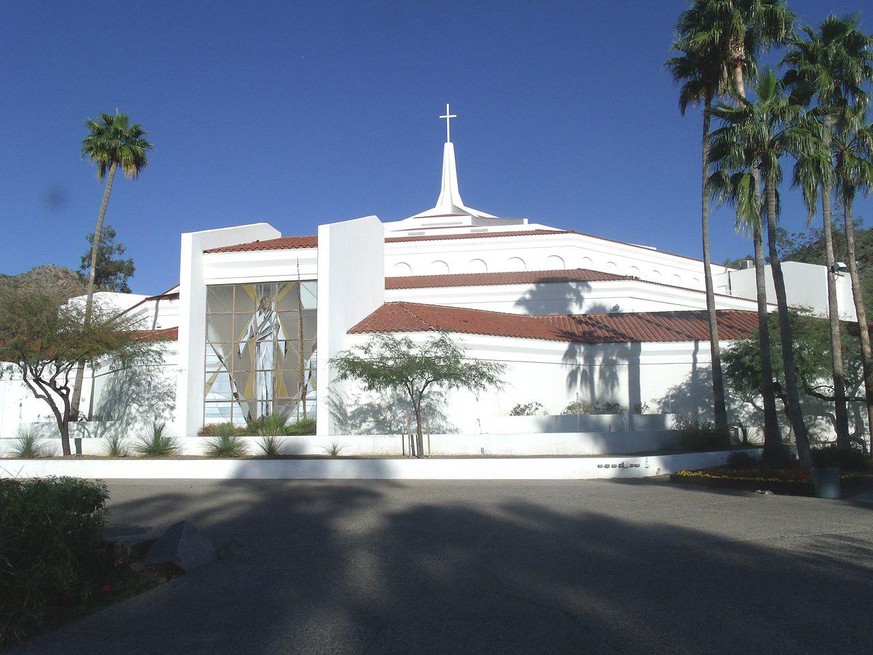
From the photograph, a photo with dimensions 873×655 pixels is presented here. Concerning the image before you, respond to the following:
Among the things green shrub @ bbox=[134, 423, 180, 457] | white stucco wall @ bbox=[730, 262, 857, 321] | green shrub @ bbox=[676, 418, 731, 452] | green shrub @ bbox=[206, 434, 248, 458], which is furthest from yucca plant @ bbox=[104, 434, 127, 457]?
white stucco wall @ bbox=[730, 262, 857, 321]

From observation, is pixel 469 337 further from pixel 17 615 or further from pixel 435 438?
pixel 17 615

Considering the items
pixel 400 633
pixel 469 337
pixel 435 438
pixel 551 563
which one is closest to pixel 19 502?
pixel 400 633

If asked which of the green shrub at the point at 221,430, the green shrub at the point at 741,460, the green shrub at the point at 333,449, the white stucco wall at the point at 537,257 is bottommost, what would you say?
the green shrub at the point at 741,460

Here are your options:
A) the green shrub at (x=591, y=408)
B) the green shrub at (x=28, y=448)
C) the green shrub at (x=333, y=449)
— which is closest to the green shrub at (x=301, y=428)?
the green shrub at (x=333, y=449)

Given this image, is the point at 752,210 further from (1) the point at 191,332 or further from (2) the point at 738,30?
(1) the point at 191,332

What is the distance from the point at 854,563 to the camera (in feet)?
30.8

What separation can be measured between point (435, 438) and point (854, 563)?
1701 cm

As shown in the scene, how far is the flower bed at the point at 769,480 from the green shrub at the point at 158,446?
16.8m

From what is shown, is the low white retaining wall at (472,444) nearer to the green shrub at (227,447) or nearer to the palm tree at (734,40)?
the green shrub at (227,447)

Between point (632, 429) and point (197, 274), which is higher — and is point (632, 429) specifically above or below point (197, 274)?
below

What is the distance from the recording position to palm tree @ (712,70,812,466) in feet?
59.8

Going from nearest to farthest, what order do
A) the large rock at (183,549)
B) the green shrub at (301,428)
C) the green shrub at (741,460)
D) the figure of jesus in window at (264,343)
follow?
the large rock at (183,549), the green shrub at (741,460), the green shrub at (301,428), the figure of jesus in window at (264,343)

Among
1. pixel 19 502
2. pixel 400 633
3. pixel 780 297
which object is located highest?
pixel 780 297

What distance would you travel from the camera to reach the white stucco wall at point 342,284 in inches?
1072
